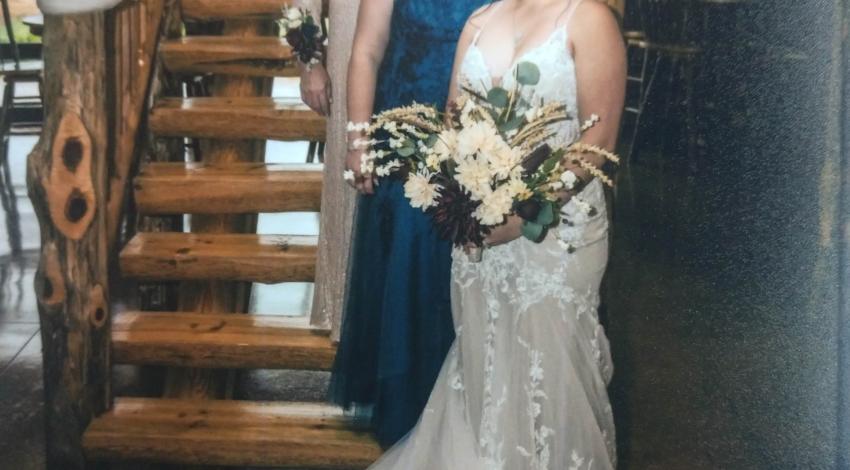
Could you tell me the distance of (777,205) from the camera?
2.27 m

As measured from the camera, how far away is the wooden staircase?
325 centimetres

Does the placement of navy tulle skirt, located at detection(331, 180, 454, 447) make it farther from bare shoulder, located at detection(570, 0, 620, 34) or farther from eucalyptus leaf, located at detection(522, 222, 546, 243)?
bare shoulder, located at detection(570, 0, 620, 34)

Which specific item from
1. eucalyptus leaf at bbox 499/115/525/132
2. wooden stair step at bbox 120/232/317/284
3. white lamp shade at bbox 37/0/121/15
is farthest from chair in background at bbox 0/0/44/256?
eucalyptus leaf at bbox 499/115/525/132

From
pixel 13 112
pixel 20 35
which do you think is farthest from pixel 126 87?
pixel 20 35

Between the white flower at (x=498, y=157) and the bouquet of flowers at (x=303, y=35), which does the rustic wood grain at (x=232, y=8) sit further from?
the white flower at (x=498, y=157)

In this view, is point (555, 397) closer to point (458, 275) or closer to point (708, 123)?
point (458, 275)

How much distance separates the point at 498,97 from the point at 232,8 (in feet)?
7.82

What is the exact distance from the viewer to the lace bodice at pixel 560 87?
215 cm

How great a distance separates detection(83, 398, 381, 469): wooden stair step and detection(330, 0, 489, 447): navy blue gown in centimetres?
19

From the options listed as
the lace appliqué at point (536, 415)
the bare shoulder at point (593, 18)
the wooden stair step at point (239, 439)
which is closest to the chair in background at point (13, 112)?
the wooden stair step at point (239, 439)

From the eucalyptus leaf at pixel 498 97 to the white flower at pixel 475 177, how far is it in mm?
138

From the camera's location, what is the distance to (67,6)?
307 cm

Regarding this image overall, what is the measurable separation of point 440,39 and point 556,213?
0.71 meters

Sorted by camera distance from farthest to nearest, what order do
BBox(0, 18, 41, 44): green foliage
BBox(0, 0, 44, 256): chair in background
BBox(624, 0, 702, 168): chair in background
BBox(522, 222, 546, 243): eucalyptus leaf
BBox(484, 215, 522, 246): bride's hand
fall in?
1. BBox(0, 18, 41, 44): green foliage
2. BBox(0, 0, 44, 256): chair in background
3. BBox(624, 0, 702, 168): chair in background
4. BBox(484, 215, 522, 246): bride's hand
5. BBox(522, 222, 546, 243): eucalyptus leaf
